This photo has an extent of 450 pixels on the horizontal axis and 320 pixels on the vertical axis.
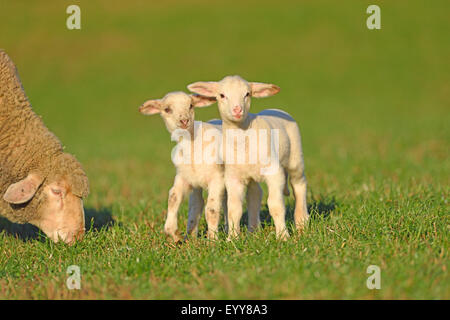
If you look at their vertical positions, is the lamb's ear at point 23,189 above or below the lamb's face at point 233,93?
below

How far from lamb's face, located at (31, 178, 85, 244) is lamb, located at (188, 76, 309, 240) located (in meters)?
1.65

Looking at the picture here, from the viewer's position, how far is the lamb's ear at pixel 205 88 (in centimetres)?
553

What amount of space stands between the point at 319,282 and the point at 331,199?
3176 mm

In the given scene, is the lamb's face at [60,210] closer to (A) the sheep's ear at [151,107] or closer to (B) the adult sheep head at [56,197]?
(B) the adult sheep head at [56,197]

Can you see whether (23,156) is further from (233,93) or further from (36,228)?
(233,93)

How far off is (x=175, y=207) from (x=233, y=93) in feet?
4.14

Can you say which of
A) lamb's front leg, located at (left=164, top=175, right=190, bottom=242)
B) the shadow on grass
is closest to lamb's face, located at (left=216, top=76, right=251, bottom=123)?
lamb's front leg, located at (left=164, top=175, right=190, bottom=242)

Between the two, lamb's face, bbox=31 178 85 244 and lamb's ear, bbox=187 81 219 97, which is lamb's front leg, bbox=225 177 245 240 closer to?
lamb's ear, bbox=187 81 219 97

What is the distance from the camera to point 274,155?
545 cm

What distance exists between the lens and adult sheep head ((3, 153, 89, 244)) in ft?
19.9

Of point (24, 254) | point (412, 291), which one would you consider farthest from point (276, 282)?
point (24, 254)

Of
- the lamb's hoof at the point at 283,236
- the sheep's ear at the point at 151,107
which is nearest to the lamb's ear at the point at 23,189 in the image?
the sheep's ear at the point at 151,107

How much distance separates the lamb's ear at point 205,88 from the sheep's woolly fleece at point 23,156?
156cm
